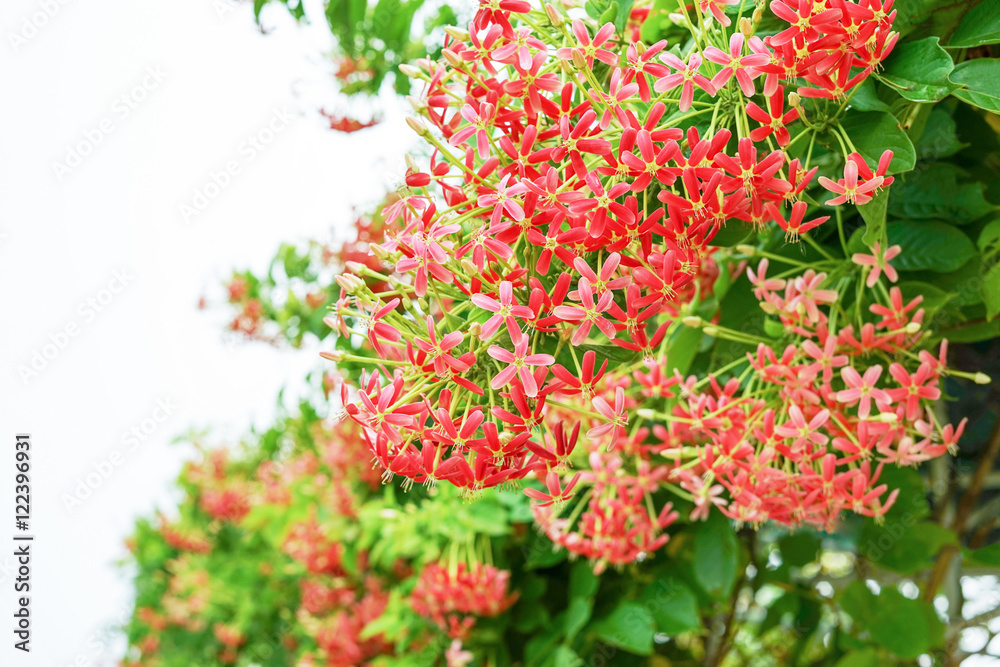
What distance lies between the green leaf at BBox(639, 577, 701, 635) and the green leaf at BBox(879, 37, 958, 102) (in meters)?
0.89

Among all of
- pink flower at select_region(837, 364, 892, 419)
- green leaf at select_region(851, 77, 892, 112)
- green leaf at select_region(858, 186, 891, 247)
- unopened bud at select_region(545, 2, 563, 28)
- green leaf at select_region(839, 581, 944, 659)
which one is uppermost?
unopened bud at select_region(545, 2, 563, 28)

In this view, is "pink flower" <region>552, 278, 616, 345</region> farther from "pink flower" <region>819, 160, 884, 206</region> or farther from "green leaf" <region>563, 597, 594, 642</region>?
"green leaf" <region>563, 597, 594, 642</region>

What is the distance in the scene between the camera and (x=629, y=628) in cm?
121

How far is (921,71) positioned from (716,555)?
0.76 metres

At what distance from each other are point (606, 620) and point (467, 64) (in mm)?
1002

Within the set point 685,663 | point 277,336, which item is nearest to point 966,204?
point 685,663

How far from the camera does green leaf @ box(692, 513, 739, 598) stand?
1.09m

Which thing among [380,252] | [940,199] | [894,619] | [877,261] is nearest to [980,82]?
[877,261]

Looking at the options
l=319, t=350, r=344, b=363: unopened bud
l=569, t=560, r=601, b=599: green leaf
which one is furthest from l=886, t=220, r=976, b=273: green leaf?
l=569, t=560, r=601, b=599: green leaf

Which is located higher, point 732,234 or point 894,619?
point 732,234

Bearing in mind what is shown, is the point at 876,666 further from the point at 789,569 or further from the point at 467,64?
the point at 467,64

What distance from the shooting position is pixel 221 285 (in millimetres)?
2094

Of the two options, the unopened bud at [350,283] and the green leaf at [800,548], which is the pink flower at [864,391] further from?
the green leaf at [800,548]

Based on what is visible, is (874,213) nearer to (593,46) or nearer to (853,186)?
(853,186)
